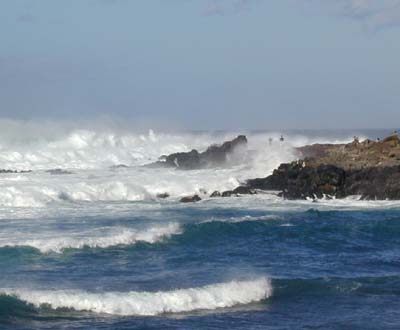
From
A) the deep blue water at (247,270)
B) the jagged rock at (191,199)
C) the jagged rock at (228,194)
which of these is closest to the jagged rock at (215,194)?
the jagged rock at (228,194)

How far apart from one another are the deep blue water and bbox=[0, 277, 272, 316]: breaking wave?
0.78ft

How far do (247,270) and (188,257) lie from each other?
250 centimetres

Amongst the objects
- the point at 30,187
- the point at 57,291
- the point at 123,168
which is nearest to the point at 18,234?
the point at 57,291

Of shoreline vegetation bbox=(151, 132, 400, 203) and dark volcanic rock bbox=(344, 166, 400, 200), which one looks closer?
dark volcanic rock bbox=(344, 166, 400, 200)

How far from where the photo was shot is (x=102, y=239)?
25.2m

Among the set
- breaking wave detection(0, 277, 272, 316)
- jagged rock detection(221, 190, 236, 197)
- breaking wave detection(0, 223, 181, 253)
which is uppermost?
jagged rock detection(221, 190, 236, 197)

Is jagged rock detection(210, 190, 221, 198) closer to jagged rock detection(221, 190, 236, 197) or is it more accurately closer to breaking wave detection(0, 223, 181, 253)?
jagged rock detection(221, 190, 236, 197)

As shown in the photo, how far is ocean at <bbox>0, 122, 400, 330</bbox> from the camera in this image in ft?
55.6

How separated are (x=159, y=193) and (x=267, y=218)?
11.4 meters

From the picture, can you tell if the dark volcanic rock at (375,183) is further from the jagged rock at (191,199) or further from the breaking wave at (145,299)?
the breaking wave at (145,299)

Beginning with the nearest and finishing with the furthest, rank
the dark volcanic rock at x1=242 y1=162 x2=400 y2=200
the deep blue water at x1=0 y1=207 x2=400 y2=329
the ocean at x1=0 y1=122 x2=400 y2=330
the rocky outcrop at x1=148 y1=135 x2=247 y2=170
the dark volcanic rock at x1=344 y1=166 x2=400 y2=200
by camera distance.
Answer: the deep blue water at x1=0 y1=207 x2=400 y2=329 → the ocean at x1=0 y1=122 x2=400 y2=330 → the dark volcanic rock at x1=344 y1=166 x2=400 y2=200 → the dark volcanic rock at x1=242 y1=162 x2=400 y2=200 → the rocky outcrop at x1=148 y1=135 x2=247 y2=170

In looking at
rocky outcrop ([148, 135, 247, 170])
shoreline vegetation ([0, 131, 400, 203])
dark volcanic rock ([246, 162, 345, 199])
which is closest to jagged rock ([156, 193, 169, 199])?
shoreline vegetation ([0, 131, 400, 203])

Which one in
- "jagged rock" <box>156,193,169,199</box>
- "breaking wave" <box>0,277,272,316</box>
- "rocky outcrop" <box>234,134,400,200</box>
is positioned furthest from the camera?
"jagged rock" <box>156,193,169,199</box>

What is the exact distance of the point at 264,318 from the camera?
1664 cm
